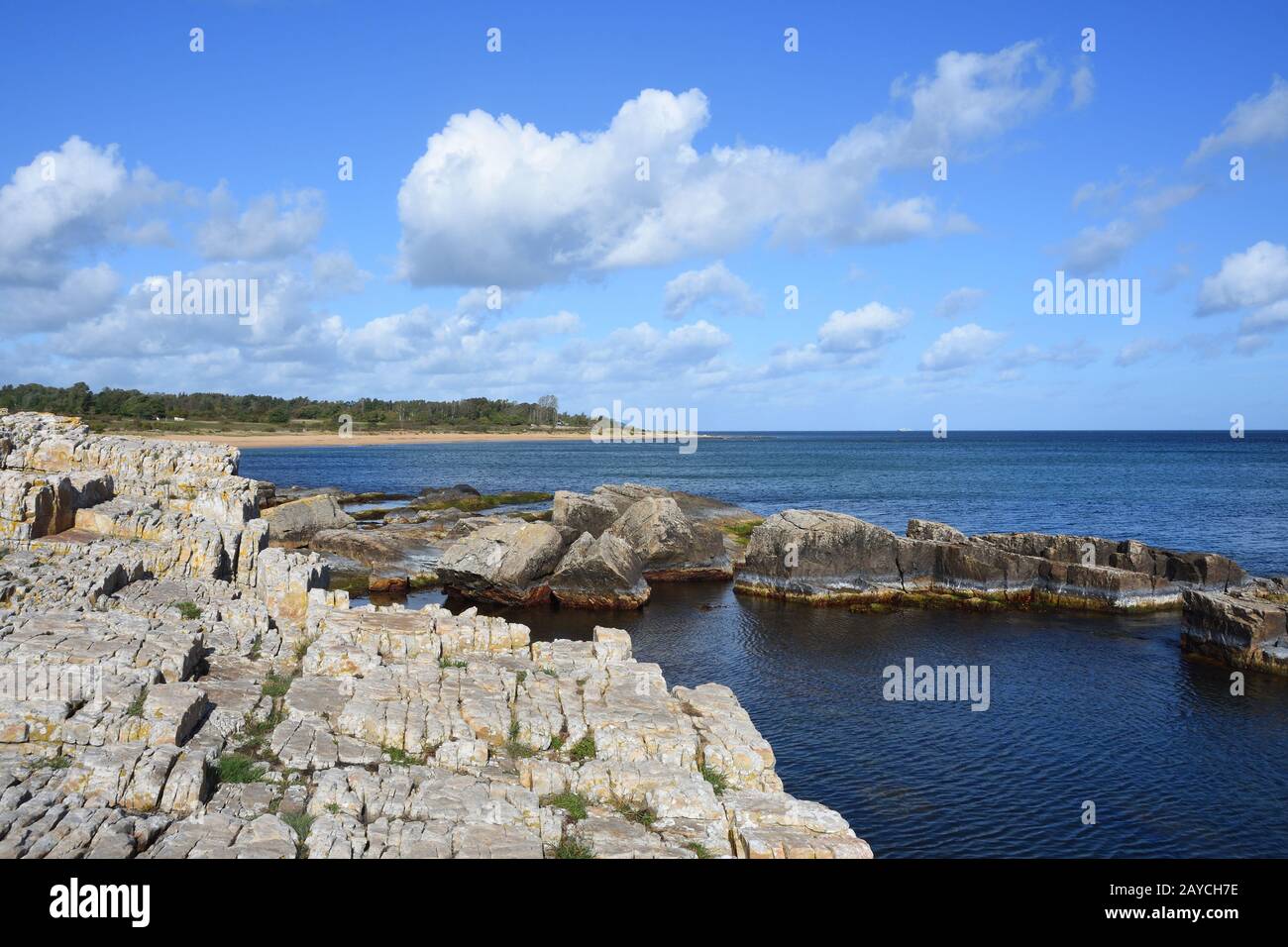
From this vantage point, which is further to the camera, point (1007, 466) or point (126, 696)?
point (1007, 466)

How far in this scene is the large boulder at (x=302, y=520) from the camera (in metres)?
60.4

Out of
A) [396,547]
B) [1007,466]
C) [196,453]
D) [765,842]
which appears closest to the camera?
[765,842]

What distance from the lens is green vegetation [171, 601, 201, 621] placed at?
27156 mm

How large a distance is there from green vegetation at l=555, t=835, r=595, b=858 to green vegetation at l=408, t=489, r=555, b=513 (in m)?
62.6

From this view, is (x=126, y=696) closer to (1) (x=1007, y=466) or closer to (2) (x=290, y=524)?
(2) (x=290, y=524)

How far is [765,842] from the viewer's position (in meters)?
17.1

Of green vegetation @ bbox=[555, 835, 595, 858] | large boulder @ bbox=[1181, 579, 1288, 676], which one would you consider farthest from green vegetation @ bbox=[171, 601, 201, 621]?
large boulder @ bbox=[1181, 579, 1288, 676]

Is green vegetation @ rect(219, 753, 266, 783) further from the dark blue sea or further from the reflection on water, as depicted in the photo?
the reflection on water

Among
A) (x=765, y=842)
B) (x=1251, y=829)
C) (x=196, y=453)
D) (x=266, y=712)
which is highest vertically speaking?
(x=196, y=453)

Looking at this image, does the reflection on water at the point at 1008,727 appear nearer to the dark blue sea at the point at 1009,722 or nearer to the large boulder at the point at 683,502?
the dark blue sea at the point at 1009,722

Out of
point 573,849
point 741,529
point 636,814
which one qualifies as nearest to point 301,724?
point 573,849

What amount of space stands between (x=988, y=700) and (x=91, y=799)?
1164 inches
